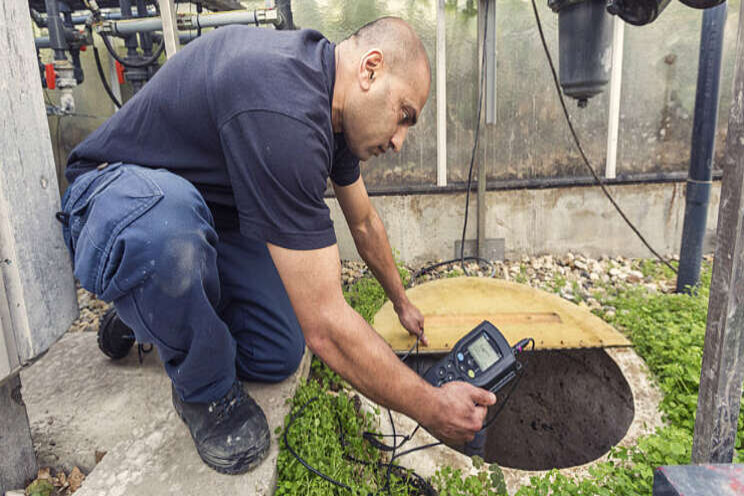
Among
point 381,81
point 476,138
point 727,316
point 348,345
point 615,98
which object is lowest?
point 348,345

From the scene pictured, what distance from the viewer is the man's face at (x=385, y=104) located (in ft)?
3.81

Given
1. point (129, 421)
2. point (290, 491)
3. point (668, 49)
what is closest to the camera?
point (290, 491)

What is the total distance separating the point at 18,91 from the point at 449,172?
2.46m

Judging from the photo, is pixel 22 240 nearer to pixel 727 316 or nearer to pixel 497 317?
pixel 727 316

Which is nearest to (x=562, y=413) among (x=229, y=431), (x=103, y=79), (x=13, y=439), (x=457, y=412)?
(x=457, y=412)

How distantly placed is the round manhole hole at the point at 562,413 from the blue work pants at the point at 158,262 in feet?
4.61

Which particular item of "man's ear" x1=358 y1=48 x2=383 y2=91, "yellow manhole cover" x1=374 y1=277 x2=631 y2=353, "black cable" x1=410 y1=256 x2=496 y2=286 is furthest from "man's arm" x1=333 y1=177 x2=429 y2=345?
"black cable" x1=410 y1=256 x2=496 y2=286

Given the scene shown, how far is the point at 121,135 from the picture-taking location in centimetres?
131

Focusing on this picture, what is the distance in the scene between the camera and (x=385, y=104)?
1.17m

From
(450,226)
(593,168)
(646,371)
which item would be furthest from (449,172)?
(646,371)

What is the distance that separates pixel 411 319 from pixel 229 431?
2.74ft

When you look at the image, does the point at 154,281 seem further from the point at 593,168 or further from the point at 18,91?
the point at 593,168

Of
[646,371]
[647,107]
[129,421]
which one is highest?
[647,107]

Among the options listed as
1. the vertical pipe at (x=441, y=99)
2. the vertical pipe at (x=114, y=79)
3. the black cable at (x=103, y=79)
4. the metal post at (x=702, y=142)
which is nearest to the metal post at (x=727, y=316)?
the metal post at (x=702, y=142)
